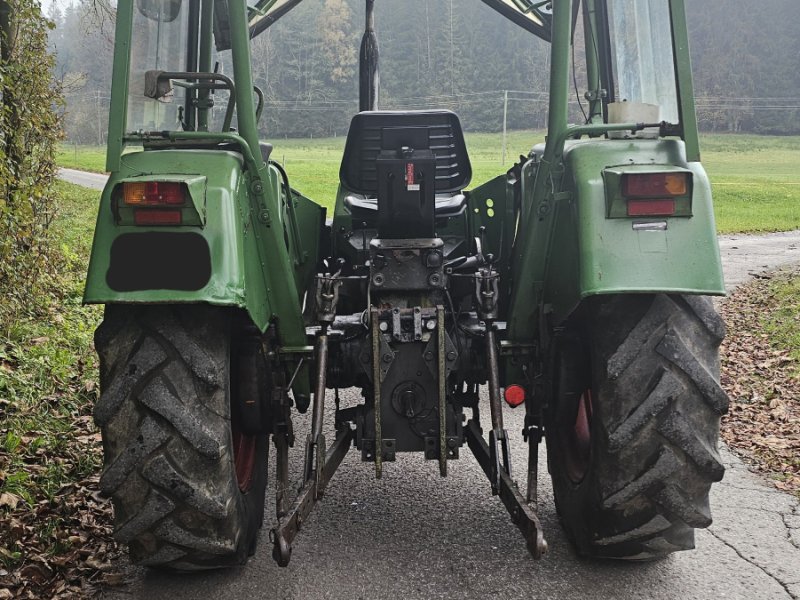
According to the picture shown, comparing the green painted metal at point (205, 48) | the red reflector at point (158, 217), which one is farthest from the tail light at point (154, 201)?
the green painted metal at point (205, 48)

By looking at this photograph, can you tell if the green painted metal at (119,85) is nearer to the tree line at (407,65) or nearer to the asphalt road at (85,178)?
the tree line at (407,65)

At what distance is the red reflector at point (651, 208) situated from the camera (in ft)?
10.3

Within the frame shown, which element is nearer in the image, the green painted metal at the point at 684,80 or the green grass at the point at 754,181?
the green painted metal at the point at 684,80

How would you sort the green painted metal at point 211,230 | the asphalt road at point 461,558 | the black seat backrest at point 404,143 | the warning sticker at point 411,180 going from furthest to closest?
the black seat backrest at point 404,143
the warning sticker at point 411,180
the asphalt road at point 461,558
the green painted metal at point 211,230

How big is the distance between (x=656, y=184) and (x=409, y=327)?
46.5 inches

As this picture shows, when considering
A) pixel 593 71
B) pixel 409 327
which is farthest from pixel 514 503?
pixel 593 71

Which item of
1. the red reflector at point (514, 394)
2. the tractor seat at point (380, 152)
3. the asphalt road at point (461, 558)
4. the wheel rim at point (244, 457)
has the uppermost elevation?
the tractor seat at point (380, 152)

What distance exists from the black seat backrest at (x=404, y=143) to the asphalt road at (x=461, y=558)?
5.48 ft

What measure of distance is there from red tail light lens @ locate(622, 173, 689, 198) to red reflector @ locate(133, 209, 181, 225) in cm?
162

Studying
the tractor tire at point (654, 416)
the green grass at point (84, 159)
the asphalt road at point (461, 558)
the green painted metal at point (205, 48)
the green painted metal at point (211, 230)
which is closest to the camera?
the green painted metal at point (211, 230)

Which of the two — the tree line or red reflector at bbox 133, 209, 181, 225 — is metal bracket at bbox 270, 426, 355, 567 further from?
the tree line

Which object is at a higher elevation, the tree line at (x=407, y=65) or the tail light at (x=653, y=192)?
the tree line at (x=407, y=65)

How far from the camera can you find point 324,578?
3592 mm

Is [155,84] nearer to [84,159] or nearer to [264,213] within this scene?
[264,213]
